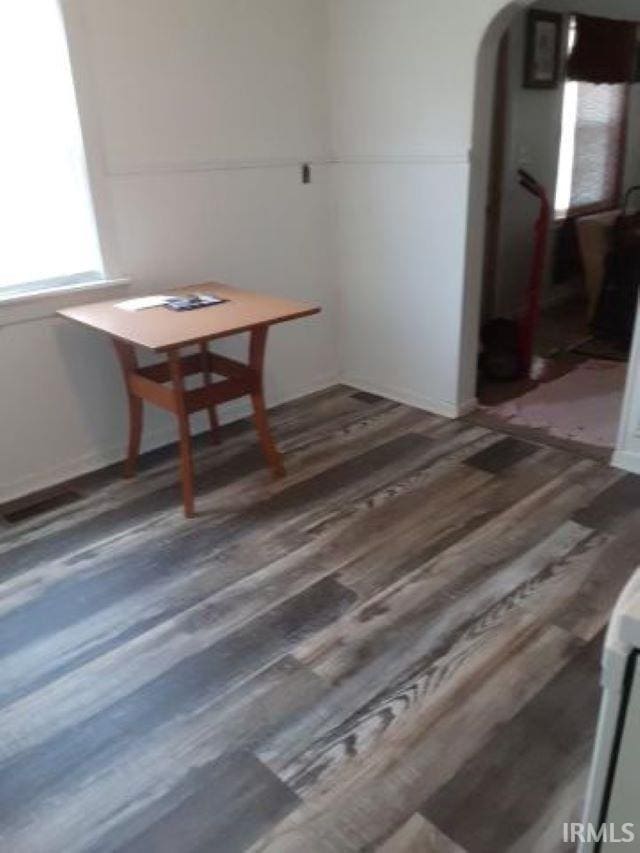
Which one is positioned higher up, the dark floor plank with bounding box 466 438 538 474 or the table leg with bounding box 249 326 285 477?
the table leg with bounding box 249 326 285 477

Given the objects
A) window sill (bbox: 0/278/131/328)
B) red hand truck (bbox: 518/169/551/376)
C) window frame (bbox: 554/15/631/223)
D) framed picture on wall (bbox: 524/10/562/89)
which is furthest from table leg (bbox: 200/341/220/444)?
window frame (bbox: 554/15/631/223)

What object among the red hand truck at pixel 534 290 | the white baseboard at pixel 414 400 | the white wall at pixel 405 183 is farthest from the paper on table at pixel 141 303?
the red hand truck at pixel 534 290

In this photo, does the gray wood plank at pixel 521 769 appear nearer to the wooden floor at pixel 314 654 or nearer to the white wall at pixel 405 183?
the wooden floor at pixel 314 654

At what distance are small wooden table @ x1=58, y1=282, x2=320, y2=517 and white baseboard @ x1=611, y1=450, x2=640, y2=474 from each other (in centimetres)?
144

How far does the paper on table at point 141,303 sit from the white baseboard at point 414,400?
1392mm

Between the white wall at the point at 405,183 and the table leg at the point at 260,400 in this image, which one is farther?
the white wall at the point at 405,183

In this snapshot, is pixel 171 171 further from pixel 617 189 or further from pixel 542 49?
pixel 617 189

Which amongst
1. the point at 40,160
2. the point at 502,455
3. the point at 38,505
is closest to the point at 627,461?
the point at 502,455

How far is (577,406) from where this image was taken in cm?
334

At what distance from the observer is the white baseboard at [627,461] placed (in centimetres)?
268

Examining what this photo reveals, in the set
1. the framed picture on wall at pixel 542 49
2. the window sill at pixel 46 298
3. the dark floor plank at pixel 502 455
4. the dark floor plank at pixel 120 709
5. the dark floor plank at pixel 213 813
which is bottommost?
the dark floor plank at pixel 213 813

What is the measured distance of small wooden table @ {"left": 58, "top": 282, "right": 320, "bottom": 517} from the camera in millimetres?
2229

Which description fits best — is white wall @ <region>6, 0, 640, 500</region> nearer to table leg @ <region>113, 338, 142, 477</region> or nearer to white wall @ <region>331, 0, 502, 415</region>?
white wall @ <region>331, 0, 502, 415</region>

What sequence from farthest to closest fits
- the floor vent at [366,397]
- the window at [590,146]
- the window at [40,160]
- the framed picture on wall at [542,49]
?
the window at [590,146] → the framed picture on wall at [542,49] → the floor vent at [366,397] → the window at [40,160]
